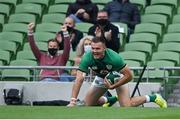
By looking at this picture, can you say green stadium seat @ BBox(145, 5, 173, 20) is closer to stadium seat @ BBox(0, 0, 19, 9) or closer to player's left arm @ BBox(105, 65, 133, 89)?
stadium seat @ BBox(0, 0, 19, 9)

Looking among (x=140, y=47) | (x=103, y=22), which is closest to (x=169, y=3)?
(x=140, y=47)

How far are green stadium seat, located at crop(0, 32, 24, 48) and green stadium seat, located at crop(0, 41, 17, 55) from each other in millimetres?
322

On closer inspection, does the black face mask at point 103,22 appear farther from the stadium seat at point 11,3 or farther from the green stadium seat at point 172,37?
the stadium seat at point 11,3

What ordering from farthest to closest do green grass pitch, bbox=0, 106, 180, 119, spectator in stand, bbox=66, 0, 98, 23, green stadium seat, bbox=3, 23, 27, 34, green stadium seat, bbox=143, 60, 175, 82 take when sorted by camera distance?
green stadium seat, bbox=3, 23, 27, 34 → spectator in stand, bbox=66, 0, 98, 23 → green stadium seat, bbox=143, 60, 175, 82 → green grass pitch, bbox=0, 106, 180, 119

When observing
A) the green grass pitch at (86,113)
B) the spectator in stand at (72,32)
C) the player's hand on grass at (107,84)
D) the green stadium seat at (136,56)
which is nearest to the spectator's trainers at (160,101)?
the player's hand on grass at (107,84)

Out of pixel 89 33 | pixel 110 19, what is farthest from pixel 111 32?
pixel 110 19

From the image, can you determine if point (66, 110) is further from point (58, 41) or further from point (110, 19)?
point (110, 19)

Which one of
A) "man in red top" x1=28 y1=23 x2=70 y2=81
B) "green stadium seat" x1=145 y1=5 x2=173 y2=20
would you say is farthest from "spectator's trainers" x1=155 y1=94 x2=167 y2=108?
"green stadium seat" x1=145 y1=5 x2=173 y2=20

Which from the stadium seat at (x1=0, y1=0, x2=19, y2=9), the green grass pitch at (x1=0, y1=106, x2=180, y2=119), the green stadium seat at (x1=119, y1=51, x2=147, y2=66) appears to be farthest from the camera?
the stadium seat at (x1=0, y1=0, x2=19, y2=9)

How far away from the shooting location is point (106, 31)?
17109 millimetres

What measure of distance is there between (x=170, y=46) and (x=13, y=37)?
3.77 meters

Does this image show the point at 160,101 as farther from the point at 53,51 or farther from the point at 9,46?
the point at 9,46

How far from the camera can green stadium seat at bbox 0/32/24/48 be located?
19.4 meters

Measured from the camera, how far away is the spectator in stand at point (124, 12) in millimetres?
18703
